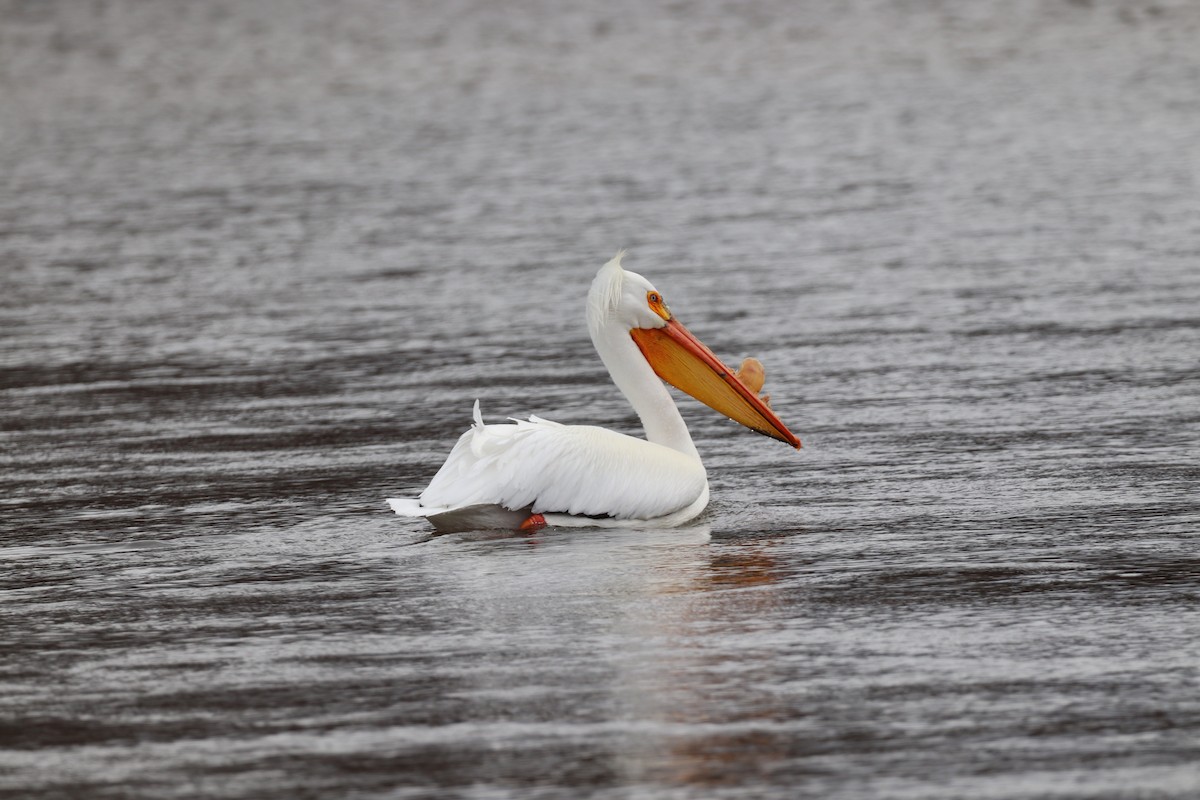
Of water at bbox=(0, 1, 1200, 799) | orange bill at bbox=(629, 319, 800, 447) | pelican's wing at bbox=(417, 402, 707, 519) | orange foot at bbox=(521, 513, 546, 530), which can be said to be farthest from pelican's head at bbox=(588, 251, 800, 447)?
orange foot at bbox=(521, 513, 546, 530)

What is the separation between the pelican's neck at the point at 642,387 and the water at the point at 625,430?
1.03 feet

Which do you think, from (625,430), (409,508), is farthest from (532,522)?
(625,430)

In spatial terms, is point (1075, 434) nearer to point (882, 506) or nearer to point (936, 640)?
point (882, 506)

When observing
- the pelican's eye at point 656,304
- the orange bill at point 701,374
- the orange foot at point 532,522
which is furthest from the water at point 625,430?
the pelican's eye at point 656,304

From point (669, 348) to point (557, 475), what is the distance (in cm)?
89

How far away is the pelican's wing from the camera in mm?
6234

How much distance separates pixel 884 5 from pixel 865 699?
26.2 m

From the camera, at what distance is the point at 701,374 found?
7000mm

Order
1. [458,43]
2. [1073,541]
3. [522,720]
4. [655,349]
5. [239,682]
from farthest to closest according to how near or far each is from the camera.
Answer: [458,43] < [655,349] < [1073,541] < [239,682] < [522,720]

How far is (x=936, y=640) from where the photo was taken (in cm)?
497

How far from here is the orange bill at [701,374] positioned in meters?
6.93

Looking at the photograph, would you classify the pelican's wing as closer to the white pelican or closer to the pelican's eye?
the white pelican

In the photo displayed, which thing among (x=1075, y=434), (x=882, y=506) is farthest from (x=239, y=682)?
(x=1075, y=434)

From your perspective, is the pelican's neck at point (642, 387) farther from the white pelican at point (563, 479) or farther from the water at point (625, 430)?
the water at point (625, 430)
